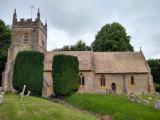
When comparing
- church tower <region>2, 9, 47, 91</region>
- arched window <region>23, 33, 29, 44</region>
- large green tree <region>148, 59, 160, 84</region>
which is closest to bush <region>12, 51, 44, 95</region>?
church tower <region>2, 9, 47, 91</region>

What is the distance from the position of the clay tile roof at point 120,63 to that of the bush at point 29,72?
13.0 meters

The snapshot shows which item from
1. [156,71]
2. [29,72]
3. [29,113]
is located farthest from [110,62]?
[29,113]

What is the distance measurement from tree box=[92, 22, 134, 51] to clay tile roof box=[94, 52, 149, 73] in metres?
10.9

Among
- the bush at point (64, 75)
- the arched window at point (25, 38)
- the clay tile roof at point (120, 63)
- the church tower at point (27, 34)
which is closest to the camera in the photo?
the bush at point (64, 75)

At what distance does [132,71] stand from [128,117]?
25.9 m

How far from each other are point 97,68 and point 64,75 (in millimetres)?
12342

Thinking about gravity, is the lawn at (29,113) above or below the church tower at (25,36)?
below

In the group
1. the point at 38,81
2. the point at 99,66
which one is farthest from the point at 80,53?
the point at 38,81

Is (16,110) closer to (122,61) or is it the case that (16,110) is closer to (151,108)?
(151,108)

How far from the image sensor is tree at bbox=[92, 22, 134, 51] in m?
62.2

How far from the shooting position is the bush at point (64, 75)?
3616 cm

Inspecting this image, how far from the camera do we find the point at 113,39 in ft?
205

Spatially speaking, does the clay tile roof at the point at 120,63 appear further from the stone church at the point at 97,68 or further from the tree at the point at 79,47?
the tree at the point at 79,47

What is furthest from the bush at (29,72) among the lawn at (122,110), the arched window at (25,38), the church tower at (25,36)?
the arched window at (25,38)
